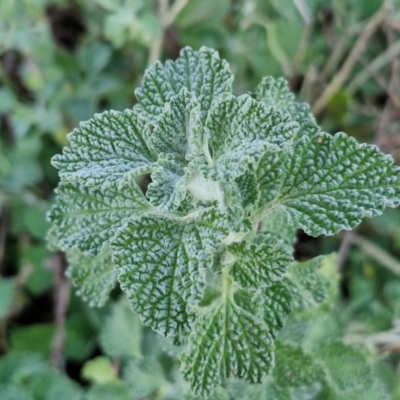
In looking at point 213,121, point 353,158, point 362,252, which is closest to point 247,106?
point 213,121

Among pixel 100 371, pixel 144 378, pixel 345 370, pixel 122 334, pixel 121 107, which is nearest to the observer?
pixel 345 370

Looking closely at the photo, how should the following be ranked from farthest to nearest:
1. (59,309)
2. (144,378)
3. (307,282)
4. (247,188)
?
(59,309) → (144,378) → (307,282) → (247,188)

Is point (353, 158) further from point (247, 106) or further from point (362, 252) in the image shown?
point (362, 252)

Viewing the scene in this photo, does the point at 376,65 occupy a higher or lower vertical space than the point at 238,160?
higher

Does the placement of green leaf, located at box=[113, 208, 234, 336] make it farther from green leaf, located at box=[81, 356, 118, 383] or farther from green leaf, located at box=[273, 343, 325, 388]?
green leaf, located at box=[81, 356, 118, 383]

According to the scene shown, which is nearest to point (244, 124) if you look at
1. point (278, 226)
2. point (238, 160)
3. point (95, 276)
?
point (238, 160)

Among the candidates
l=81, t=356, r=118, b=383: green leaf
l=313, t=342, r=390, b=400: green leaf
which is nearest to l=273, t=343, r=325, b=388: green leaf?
l=313, t=342, r=390, b=400: green leaf

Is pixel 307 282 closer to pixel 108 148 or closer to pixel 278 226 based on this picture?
pixel 278 226
